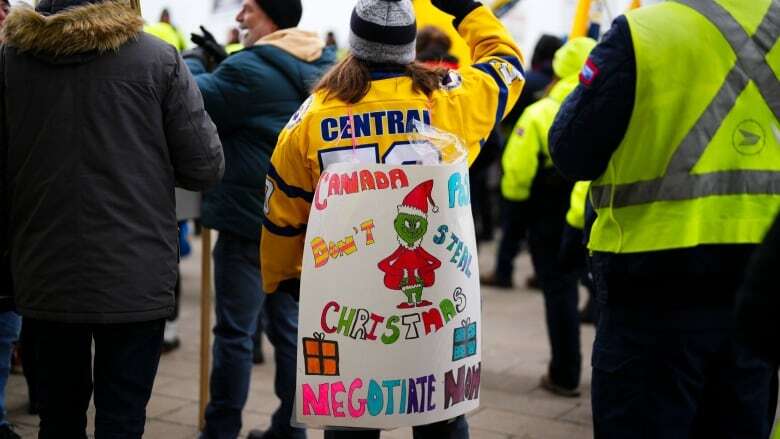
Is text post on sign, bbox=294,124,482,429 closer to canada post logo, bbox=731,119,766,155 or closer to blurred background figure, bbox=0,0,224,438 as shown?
blurred background figure, bbox=0,0,224,438

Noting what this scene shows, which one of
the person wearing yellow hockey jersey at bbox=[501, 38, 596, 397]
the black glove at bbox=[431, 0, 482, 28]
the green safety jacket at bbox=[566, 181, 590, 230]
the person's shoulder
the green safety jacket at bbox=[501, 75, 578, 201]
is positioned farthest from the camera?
the green safety jacket at bbox=[501, 75, 578, 201]

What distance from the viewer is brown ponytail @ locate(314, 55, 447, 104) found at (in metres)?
2.89

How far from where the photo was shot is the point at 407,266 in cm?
272

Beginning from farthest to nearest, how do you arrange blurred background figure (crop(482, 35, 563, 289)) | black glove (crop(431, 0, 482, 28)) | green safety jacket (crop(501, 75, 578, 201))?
blurred background figure (crop(482, 35, 563, 289)) → green safety jacket (crop(501, 75, 578, 201)) → black glove (crop(431, 0, 482, 28))

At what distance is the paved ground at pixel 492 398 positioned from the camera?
15.9 feet

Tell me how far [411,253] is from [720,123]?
87 cm

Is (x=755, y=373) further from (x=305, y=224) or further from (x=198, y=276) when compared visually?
(x=198, y=276)

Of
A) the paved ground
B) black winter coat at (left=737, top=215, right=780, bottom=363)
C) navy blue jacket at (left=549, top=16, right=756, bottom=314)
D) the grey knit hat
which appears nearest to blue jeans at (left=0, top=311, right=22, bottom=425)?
the paved ground

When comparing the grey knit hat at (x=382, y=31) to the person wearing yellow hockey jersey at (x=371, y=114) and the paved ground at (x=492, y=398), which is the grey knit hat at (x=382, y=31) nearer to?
the person wearing yellow hockey jersey at (x=371, y=114)

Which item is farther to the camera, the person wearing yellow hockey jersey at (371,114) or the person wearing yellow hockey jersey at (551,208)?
the person wearing yellow hockey jersey at (551,208)

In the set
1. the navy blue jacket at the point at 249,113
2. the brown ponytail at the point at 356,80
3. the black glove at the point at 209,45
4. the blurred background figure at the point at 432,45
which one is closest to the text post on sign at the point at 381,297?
the brown ponytail at the point at 356,80

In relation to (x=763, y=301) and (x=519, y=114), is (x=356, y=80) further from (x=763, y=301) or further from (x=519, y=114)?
(x=519, y=114)

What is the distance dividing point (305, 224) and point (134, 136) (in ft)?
1.83

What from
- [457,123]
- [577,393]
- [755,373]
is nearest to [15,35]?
[457,123]
